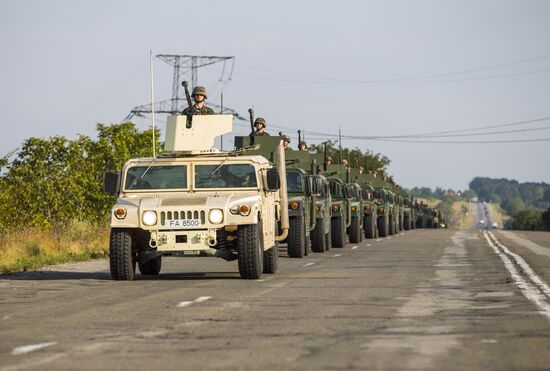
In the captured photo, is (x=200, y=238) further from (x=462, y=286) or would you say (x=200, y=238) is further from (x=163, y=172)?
(x=462, y=286)

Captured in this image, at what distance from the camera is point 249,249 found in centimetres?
1877

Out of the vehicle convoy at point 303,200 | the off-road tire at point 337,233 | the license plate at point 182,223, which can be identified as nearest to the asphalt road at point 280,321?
the license plate at point 182,223

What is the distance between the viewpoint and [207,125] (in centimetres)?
2095

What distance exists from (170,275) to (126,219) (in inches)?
109

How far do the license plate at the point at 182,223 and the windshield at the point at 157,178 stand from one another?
1.53 metres

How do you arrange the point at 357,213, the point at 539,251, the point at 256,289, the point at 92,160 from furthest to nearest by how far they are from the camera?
the point at 92,160 → the point at 357,213 → the point at 539,251 → the point at 256,289

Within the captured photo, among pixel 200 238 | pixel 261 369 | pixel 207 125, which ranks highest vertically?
pixel 207 125

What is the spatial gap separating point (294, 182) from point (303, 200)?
1679 millimetres

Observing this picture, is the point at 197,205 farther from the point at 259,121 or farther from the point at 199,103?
the point at 259,121

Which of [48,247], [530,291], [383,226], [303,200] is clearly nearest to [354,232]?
[383,226]

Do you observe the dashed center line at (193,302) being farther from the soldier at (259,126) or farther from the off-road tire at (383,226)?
the off-road tire at (383,226)

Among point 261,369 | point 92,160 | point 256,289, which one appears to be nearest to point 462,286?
point 256,289

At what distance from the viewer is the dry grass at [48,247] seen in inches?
998

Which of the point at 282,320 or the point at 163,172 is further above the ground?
the point at 163,172
